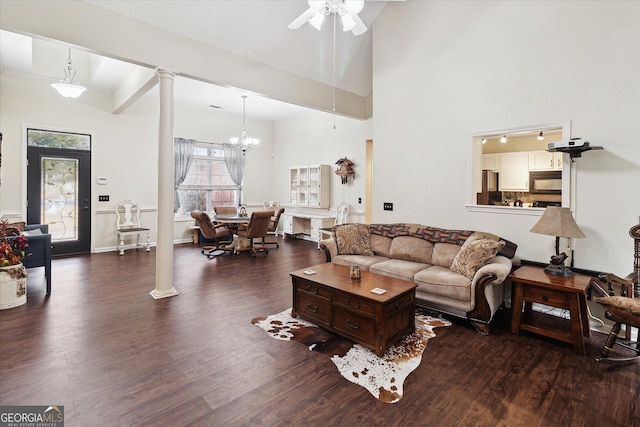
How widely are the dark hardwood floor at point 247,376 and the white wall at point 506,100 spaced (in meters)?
1.27

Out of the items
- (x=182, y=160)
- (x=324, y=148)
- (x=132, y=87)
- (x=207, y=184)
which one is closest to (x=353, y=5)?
(x=132, y=87)

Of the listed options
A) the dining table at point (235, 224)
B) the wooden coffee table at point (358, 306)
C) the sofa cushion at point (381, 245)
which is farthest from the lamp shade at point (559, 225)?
the dining table at point (235, 224)

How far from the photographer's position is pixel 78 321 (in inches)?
130

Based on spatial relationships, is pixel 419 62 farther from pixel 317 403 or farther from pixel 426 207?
pixel 317 403

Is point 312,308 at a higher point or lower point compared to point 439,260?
lower

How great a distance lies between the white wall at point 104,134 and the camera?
5.78 m

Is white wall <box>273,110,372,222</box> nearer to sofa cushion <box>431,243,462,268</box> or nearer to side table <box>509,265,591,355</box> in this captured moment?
sofa cushion <box>431,243,462,268</box>

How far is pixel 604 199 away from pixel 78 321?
18.1 ft

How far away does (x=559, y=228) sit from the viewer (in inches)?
120

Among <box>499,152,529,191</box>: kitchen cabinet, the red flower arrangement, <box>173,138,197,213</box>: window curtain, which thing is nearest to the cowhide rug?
the red flower arrangement

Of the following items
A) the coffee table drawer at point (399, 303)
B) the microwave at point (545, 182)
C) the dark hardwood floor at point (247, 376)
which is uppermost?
the microwave at point (545, 182)

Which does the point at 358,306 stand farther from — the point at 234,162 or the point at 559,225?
the point at 234,162

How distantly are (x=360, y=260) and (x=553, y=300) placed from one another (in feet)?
6.79

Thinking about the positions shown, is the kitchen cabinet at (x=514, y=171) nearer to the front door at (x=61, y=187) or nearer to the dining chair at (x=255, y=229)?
the dining chair at (x=255, y=229)
